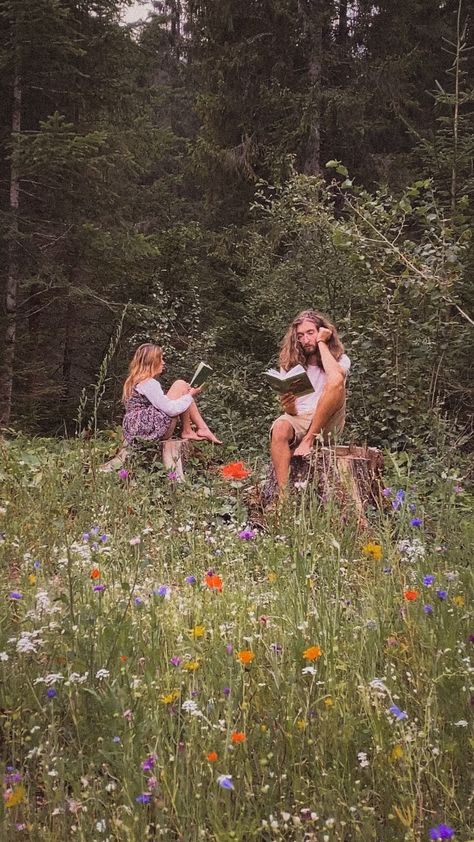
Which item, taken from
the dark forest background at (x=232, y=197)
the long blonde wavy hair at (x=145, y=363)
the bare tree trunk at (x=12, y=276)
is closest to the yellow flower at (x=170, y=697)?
the long blonde wavy hair at (x=145, y=363)

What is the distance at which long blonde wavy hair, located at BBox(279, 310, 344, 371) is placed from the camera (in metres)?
4.65

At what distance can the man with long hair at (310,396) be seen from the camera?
13.8ft

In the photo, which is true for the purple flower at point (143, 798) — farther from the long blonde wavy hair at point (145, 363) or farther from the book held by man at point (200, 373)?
the long blonde wavy hair at point (145, 363)

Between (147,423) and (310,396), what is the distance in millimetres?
1481

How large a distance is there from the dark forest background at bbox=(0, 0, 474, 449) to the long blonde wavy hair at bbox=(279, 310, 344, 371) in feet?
5.00

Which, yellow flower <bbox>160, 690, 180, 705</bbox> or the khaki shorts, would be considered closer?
yellow flower <bbox>160, 690, 180, 705</bbox>

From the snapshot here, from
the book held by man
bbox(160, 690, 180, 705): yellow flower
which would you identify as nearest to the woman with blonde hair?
the book held by man

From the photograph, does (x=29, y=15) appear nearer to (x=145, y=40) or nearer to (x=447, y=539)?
(x=145, y=40)

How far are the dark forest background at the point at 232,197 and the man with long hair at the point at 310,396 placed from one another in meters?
1.55

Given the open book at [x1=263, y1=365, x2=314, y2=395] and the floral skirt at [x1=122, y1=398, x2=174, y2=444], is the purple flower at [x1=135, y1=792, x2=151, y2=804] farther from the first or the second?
the floral skirt at [x1=122, y1=398, x2=174, y2=444]

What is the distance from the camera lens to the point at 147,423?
215 inches

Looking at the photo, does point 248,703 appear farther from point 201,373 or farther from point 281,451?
point 201,373

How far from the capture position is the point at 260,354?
10.8 m

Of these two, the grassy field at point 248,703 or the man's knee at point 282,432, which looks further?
the man's knee at point 282,432
